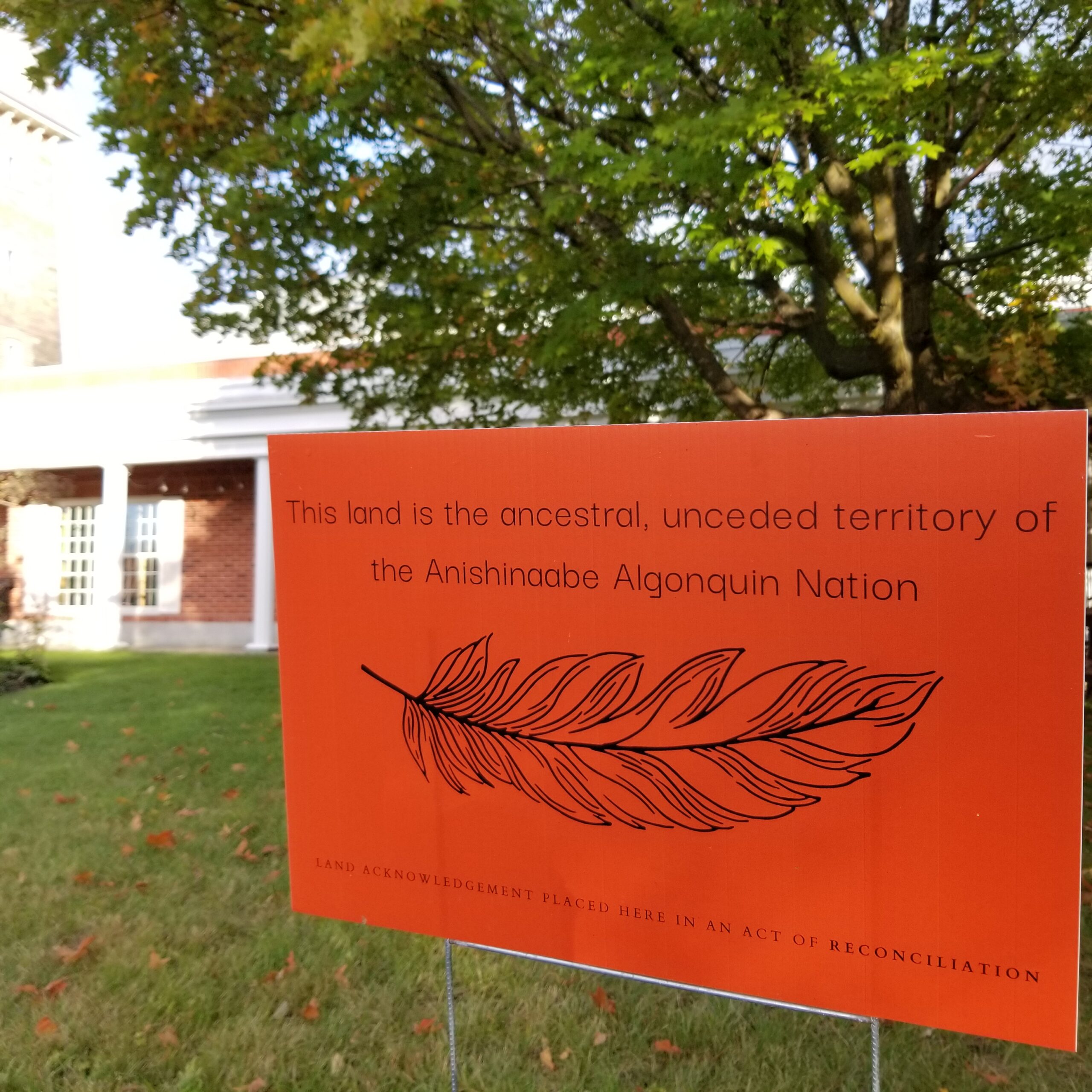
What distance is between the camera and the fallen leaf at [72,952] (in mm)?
3686

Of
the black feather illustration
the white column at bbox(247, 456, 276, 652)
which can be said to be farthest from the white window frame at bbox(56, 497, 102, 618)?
the black feather illustration

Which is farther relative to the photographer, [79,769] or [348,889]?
[79,769]

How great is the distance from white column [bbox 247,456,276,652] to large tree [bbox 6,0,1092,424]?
729 centimetres

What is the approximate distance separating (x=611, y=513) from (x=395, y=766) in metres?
0.89

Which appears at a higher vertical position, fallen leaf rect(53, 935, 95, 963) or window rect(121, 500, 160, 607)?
window rect(121, 500, 160, 607)

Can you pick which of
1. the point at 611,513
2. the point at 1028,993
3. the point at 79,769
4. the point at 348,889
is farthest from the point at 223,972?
the point at 79,769

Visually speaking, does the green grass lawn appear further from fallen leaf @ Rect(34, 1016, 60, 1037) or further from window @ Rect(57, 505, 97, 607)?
window @ Rect(57, 505, 97, 607)

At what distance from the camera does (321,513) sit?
2.48 metres

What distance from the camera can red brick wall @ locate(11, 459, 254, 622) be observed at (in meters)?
16.9

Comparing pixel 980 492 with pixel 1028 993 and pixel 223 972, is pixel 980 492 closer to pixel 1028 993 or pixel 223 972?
pixel 1028 993

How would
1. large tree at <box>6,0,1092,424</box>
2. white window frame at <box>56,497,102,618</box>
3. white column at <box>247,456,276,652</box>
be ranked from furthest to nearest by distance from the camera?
white window frame at <box>56,497,102,618</box>
white column at <box>247,456,276,652</box>
large tree at <box>6,0,1092,424</box>

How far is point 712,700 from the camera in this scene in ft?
6.82

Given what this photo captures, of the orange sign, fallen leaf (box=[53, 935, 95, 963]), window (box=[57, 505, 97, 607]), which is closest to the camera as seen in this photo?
the orange sign

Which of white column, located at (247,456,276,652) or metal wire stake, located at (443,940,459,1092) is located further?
white column, located at (247,456,276,652)
